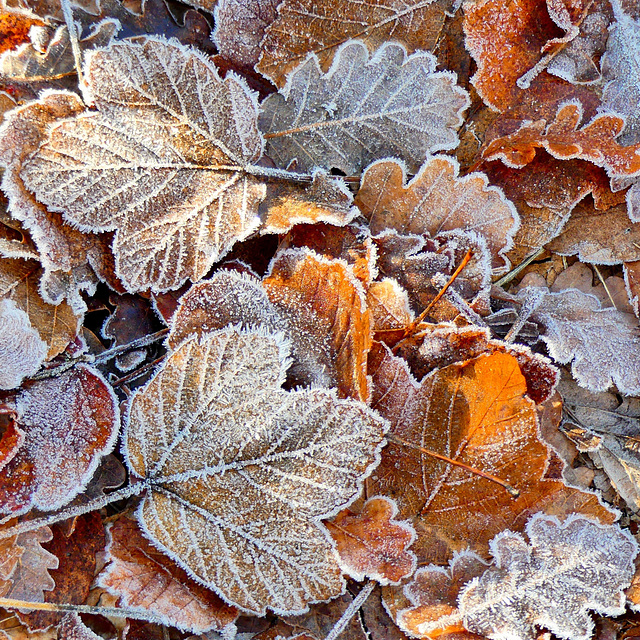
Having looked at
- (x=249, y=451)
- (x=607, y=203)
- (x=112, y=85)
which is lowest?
(x=249, y=451)

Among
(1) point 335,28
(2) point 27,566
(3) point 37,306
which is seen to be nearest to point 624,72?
(1) point 335,28

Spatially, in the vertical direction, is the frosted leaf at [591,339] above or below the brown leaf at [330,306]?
above

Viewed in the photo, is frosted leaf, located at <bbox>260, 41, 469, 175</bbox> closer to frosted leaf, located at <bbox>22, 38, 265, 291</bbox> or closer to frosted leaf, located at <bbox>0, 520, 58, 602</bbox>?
frosted leaf, located at <bbox>22, 38, 265, 291</bbox>

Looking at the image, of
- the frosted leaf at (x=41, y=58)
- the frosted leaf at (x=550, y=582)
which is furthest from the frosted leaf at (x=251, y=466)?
the frosted leaf at (x=41, y=58)

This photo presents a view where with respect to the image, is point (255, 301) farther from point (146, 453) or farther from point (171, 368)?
point (146, 453)

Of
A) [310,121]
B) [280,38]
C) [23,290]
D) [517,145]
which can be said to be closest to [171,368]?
[23,290]

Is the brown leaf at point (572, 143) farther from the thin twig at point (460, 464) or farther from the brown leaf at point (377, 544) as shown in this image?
the brown leaf at point (377, 544)
